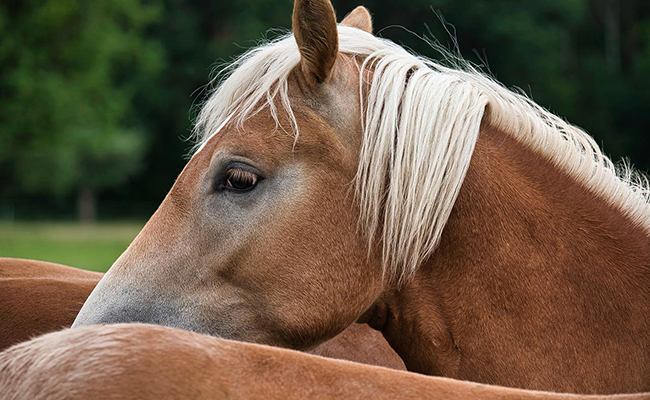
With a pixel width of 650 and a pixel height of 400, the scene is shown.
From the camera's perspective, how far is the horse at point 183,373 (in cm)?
125

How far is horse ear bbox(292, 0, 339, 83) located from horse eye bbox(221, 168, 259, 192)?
374 mm

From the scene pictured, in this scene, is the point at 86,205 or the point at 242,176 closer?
the point at 242,176

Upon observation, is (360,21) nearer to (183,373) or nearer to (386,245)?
(386,245)

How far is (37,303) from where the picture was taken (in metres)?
2.81

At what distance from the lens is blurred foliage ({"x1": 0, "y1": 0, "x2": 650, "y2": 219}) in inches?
1127

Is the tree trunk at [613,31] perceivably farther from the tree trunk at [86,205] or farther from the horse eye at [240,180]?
the horse eye at [240,180]

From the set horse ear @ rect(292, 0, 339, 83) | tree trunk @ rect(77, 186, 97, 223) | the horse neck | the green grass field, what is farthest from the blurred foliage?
the horse neck

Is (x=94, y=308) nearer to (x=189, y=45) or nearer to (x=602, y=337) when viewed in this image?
(x=602, y=337)

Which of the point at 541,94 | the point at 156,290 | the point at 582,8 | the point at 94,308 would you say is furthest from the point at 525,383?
the point at 582,8

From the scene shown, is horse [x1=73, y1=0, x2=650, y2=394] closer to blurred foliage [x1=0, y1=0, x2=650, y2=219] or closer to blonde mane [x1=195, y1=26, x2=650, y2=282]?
blonde mane [x1=195, y1=26, x2=650, y2=282]

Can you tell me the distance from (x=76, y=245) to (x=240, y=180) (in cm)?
1949

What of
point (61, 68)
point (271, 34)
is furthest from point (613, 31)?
point (61, 68)

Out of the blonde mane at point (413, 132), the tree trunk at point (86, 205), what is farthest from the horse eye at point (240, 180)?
the tree trunk at point (86, 205)

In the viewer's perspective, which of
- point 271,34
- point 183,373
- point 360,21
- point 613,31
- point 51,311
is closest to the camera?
point 183,373
